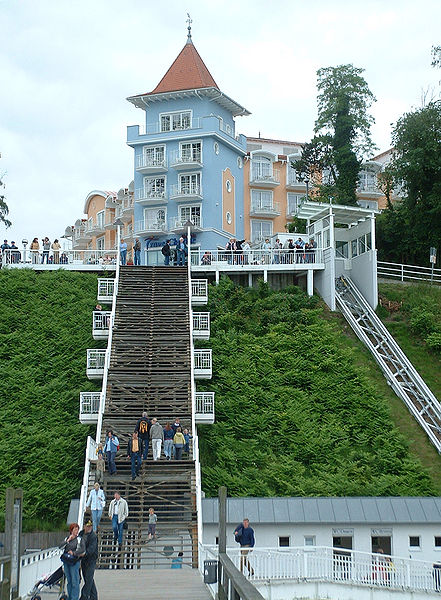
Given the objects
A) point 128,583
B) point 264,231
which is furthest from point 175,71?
point 128,583

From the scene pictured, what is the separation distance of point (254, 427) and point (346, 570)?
11.0 metres

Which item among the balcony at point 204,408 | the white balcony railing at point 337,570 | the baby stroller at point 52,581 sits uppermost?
the balcony at point 204,408

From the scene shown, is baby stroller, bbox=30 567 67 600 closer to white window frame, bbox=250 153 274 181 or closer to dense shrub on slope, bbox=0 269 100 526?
dense shrub on slope, bbox=0 269 100 526

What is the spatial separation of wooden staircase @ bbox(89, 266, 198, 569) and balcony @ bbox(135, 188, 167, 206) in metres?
15.2

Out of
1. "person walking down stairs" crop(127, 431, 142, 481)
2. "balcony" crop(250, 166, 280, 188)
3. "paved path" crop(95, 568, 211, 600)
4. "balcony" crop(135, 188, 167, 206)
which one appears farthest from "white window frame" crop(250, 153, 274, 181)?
"paved path" crop(95, 568, 211, 600)

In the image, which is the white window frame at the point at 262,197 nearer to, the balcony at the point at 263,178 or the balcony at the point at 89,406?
the balcony at the point at 263,178

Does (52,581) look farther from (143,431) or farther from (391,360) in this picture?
(391,360)

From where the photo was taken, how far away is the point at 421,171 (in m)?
46.1

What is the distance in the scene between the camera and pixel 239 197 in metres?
56.8

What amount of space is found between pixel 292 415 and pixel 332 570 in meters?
12.0

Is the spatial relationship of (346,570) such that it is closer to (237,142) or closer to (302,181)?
(237,142)

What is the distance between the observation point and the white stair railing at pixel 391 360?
103 feet

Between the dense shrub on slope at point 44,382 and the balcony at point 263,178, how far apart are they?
3141 centimetres

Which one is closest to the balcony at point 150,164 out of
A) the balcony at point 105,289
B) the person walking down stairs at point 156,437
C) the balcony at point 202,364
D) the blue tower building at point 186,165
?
the blue tower building at point 186,165
